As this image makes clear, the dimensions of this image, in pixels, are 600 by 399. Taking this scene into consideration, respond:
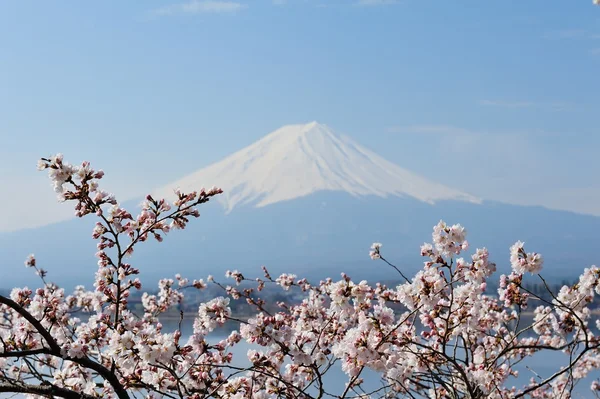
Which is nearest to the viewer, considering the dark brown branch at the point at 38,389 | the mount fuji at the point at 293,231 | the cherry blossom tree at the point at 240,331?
the dark brown branch at the point at 38,389

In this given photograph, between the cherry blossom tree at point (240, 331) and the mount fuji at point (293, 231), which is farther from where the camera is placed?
the mount fuji at point (293, 231)

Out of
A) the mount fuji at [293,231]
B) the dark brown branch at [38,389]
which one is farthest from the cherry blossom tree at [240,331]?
the mount fuji at [293,231]

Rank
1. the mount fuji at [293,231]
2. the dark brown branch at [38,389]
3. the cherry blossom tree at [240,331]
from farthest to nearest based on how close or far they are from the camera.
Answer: the mount fuji at [293,231], the cherry blossom tree at [240,331], the dark brown branch at [38,389]

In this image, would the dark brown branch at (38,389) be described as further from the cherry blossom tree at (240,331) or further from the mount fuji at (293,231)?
the mount fuji at (293,231)

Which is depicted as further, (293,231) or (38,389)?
(293,231)

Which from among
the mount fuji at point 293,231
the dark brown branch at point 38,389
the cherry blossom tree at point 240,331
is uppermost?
the mount fuji at point 293,231

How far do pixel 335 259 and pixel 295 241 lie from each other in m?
13.5

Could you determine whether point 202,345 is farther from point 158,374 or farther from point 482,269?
point 482,269

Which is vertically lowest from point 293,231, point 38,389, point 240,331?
point 38,389

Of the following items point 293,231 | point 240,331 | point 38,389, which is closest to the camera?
point 38,389

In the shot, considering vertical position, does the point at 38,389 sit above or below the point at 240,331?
below

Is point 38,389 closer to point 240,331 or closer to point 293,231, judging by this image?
point 240,331

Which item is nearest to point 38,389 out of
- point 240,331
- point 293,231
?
point 240,331

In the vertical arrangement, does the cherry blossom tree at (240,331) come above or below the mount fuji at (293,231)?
below
